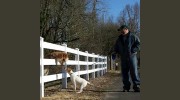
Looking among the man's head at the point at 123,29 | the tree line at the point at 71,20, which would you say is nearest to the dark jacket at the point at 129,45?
the man's head at the point at 123,29

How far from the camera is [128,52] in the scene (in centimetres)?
839

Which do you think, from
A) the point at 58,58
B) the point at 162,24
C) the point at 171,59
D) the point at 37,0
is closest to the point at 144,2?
the point at 162,24

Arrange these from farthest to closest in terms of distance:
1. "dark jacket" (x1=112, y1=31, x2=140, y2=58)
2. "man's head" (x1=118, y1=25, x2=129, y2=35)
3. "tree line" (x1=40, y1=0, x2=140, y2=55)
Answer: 1. "tree line" (x1=40, y1=0, x2=140, y2=55)
2. "dark jacket" (x1=112, y1=31, x2=140, y2=58)
3. "man's head" (x1=118, y1=25, x2=129, y2=35)

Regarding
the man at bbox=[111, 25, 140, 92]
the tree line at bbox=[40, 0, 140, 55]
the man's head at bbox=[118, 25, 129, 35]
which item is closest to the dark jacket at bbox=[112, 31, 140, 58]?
the man at bbox=[111, 25, 140, 92]

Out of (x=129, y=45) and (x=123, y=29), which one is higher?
(x=123, y=29)

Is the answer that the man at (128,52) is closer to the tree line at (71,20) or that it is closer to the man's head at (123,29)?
the man's head at (123,29)

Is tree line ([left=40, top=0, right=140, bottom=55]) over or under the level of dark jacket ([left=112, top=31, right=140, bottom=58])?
over

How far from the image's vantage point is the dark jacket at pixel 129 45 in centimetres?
826

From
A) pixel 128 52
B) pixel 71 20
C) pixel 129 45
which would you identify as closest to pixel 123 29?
pixel 129 45

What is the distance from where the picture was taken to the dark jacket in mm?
8258

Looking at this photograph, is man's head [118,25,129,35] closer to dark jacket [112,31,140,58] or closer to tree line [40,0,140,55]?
dark jacket [112,31,140,58]

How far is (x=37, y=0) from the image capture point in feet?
16.2

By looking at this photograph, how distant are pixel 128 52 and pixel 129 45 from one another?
0.54ft

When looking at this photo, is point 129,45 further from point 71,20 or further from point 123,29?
point 71,20
